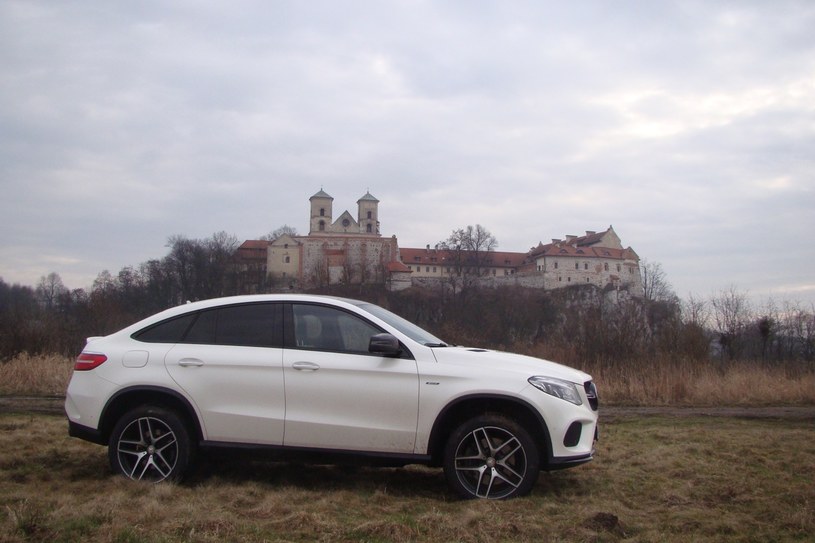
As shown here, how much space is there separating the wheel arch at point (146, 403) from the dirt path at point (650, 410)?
16.2 ft

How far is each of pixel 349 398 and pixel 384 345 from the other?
1.76ft

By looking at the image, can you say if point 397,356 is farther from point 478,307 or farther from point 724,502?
point 478,307

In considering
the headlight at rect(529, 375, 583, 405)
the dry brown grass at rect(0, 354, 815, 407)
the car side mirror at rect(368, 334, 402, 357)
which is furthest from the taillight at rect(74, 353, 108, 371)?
the dry brown grass at rect(0, 354, 815, 407)

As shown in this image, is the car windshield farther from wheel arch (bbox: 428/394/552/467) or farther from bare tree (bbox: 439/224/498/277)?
bare tree (bbox: 439/224/498/277)

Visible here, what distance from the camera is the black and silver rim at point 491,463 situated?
5457 mm

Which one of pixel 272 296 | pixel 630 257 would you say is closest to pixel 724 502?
pixel 272 296

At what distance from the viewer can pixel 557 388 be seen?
5.59m

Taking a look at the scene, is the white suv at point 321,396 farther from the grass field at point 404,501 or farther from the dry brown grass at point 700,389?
the dry brown grass at point 700,389

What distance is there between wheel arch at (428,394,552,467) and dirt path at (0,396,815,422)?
206 inches

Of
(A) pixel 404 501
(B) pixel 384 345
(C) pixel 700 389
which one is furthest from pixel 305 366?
(C) pixel 700 389

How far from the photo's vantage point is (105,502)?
16.5ft

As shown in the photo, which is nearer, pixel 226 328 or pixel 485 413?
pixel 485 413

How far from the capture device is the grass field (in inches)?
177

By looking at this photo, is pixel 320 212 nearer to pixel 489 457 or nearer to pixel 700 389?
pixel 700 389
